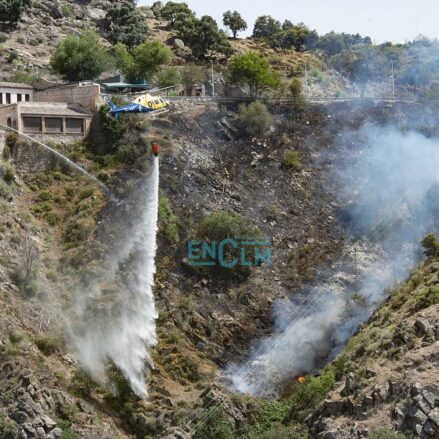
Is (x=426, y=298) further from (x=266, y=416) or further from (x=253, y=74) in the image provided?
(x=253, y=74)

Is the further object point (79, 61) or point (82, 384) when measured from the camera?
point (79, 61)

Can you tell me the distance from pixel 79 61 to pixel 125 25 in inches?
937

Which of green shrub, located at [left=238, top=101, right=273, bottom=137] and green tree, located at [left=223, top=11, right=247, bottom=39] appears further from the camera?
green tree, located at [left=223, top=11, right=247, bottom=39]

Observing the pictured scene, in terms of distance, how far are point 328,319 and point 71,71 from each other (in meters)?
38.4

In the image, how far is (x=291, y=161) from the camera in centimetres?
7312

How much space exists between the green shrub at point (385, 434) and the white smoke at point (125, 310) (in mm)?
14719

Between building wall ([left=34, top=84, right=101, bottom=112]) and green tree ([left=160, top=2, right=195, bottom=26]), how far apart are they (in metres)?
48.1

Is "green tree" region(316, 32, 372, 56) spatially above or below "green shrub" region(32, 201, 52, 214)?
above

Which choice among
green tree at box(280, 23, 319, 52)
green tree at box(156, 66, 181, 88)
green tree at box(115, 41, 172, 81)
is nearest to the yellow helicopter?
green tree at box(156, 66, 181, 88)

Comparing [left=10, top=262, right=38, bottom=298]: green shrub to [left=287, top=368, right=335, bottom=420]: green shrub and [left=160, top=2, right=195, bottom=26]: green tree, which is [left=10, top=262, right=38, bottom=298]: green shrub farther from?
[left=160, top=2, right=195, bottom=26]: green tree

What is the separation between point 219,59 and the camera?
358 feet

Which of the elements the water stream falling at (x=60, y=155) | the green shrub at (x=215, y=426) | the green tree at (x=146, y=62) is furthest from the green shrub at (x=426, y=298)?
the green tree at (x=146, y=62)

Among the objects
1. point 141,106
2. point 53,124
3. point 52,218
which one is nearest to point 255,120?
point 141,106

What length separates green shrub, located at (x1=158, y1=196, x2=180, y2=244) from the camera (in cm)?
6325
